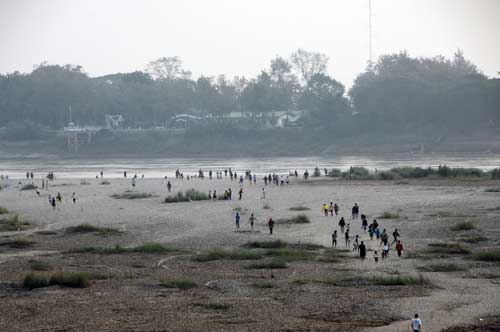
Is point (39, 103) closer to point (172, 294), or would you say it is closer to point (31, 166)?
point (31, 166)

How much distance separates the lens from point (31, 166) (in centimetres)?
8756

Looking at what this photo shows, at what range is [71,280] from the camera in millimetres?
21859

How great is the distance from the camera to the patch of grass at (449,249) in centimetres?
2570

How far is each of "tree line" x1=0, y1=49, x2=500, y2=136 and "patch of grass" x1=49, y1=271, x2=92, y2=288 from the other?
71732mm

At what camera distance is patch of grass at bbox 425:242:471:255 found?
84.3 ft

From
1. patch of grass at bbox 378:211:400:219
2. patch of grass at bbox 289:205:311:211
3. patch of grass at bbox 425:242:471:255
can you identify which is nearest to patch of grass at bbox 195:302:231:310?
patch of grass at bbox 425:242:471:255

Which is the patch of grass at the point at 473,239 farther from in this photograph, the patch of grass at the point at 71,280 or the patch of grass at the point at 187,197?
the patch of grass at the point at 187,197

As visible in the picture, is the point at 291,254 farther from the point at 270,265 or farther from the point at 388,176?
the point at 388,176

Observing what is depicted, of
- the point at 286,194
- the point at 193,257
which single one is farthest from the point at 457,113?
the point at 193,257

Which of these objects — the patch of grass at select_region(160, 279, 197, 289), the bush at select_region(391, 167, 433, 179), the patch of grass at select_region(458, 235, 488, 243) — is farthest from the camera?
the bush at select_region(391, 167, 433, 179)

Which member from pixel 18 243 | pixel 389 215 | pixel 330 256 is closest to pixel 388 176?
pixel 389 215

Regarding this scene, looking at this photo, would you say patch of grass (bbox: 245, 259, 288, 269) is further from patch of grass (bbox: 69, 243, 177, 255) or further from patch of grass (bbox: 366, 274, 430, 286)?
patch of grass (bbox: 69, 243, 177, 255)

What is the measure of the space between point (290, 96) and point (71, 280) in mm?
96074

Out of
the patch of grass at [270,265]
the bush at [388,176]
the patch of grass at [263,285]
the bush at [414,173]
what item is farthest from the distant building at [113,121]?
the patch of grass at [263,285]
